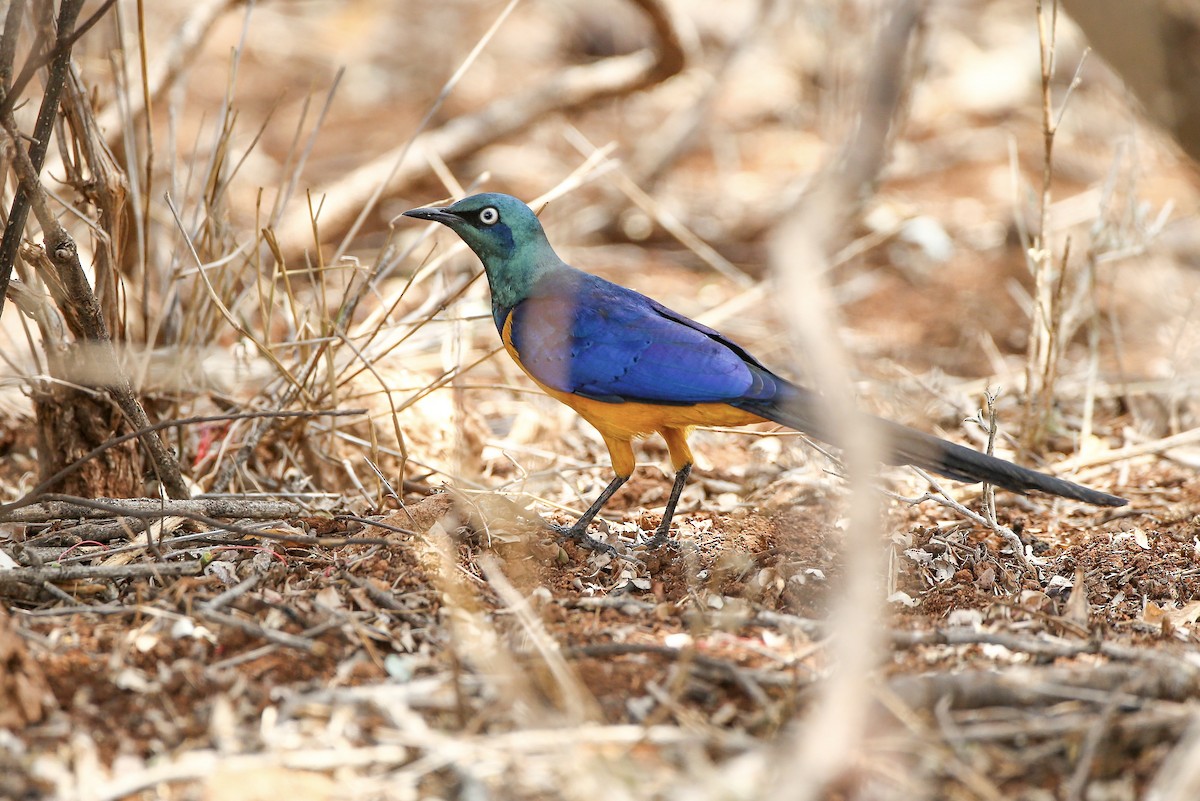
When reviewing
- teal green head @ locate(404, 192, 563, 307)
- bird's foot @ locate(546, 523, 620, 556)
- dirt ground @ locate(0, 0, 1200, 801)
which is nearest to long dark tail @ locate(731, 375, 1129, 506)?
dirt ground @ locate(0, 0, 1200, 801)

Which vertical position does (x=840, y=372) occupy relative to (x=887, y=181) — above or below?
below

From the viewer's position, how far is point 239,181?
32.2 feet

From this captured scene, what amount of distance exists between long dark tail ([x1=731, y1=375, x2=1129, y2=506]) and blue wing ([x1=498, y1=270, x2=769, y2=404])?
0.45 ft

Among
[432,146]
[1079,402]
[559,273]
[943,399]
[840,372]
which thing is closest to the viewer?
[840,372]

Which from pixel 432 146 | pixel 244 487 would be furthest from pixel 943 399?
pixel 432 146

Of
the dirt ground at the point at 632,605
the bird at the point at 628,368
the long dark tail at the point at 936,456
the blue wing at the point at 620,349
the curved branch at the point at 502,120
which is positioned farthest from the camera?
the curved branch at the point at 502,120

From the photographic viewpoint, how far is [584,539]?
4.21m

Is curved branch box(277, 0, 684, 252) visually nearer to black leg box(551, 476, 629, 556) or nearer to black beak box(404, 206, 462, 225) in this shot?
black beak box(404, 206, 462, 225)

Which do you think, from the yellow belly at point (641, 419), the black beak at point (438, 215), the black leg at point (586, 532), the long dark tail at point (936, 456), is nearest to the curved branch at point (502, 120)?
the black beak at point (438, 215)

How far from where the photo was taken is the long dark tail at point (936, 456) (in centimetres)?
344

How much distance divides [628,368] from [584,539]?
66 centimetres

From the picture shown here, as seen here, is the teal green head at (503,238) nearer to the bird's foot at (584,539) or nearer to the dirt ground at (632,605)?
the dirt ground at (632,605)

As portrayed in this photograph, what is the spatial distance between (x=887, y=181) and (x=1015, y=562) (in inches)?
262

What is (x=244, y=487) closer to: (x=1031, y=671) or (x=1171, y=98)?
(x=1031, y=671)
